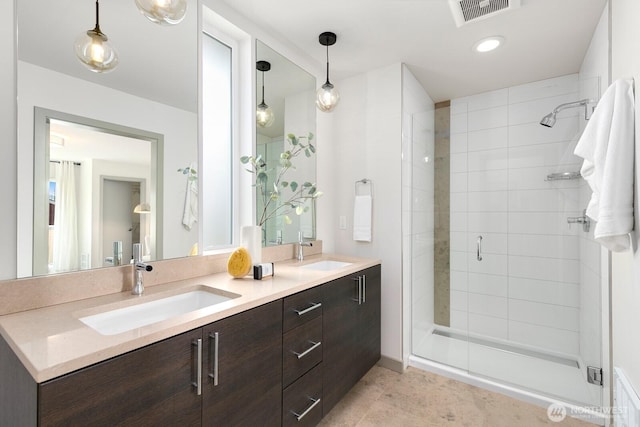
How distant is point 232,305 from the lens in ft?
3.63

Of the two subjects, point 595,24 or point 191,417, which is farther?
point 595,24

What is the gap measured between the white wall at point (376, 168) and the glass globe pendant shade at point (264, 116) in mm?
560

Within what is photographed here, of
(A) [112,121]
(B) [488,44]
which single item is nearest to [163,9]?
(A) [112,121]

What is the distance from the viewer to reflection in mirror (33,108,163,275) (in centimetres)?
111

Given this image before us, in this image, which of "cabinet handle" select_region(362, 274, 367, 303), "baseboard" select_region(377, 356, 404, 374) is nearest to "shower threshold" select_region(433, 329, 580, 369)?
"baseboard" select_region(377, 356, 404, 374)

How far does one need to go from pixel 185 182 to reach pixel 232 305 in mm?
791

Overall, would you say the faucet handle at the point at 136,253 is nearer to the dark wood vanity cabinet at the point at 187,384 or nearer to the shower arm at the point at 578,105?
the dark wood vanity cabinet at the point at 187,384

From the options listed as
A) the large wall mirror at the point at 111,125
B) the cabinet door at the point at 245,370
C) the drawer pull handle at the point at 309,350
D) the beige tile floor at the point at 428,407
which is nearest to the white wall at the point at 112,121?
the large wall mirror at the point at 111,125

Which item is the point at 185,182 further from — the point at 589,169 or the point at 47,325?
the point at 589,169

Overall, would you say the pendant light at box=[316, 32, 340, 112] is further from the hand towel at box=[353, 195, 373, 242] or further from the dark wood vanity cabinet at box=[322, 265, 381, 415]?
the dark wood vanity cabinet at box=[322, 265, 381, 415]

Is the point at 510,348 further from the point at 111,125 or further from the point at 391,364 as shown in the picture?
the point at 111,125

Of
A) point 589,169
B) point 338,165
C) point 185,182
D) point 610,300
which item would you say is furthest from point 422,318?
point 185,182

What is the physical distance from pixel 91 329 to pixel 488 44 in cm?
266

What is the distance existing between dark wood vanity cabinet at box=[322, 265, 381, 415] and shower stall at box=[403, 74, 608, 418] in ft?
1.45
